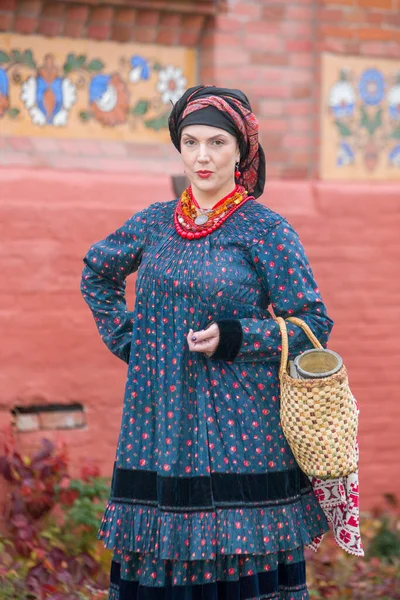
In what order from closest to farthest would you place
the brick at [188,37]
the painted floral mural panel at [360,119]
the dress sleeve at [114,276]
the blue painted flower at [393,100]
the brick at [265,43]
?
1. the dress sleeve at [114,276]
2. the brick at [188,37]
3. the brick at [265,43]
4. the painted floral mural panel at [360,119]
5. the blue painted flower at [393,100]

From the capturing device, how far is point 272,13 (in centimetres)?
591

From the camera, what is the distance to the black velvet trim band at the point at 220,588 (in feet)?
11.4

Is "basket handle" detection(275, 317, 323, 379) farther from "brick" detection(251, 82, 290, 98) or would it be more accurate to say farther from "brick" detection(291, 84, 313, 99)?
"brick" detection(291, 84, 313, 99)

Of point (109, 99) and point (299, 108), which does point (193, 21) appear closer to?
point (109, 99)

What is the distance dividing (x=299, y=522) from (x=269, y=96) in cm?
291

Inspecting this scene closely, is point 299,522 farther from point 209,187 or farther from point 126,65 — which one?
point 126,65

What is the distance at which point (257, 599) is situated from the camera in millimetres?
3504

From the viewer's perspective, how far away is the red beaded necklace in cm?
354

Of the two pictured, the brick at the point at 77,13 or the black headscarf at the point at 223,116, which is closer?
the black headscarf at the point at 223,116

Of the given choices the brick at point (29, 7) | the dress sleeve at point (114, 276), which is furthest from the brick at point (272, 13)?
the dress sleeve at point (114, 276)

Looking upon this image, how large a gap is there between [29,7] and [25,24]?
80 mm

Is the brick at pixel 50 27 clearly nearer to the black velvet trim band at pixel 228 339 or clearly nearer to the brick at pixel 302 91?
the brick at pixel 302 91

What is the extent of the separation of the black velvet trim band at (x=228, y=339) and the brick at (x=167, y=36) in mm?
2634

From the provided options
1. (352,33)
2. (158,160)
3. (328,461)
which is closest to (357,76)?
(352,33)
